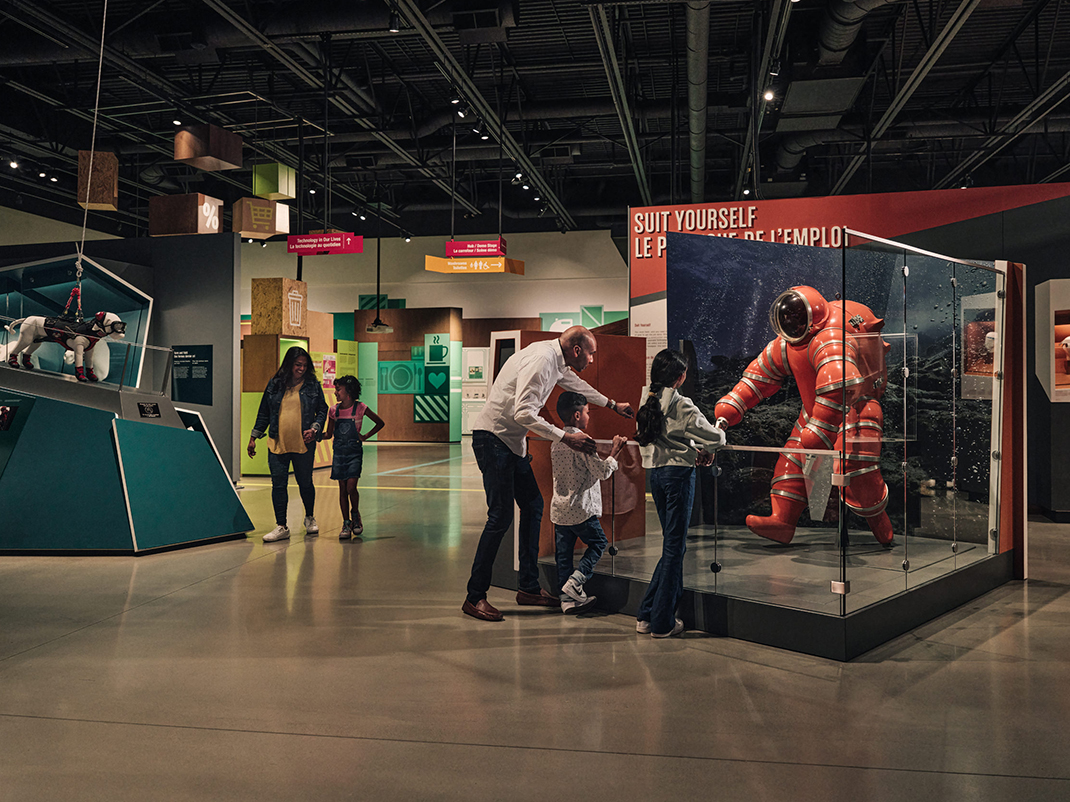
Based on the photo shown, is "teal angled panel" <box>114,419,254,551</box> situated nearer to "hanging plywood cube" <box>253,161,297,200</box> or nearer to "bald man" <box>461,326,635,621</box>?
"bald man" <box>461,326,635,621</box>

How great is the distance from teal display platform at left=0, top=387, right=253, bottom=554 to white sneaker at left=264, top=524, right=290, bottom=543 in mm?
633

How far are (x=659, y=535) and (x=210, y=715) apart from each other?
2.30 meters

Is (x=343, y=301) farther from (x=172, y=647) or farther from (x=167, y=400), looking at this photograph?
(x=172, y=647)

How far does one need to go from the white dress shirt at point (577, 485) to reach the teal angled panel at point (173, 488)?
3.46 meters

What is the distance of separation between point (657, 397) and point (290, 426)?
149 inches

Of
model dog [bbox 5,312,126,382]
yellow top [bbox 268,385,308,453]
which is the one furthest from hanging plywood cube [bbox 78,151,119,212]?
yellow top [bbox 268,385,308,453]

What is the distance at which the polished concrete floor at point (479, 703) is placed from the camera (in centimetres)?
254

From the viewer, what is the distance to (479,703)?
320cm

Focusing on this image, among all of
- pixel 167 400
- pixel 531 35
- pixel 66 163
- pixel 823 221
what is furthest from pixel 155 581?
pixel 66 163

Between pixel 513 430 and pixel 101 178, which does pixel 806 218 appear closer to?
pixel 513 430

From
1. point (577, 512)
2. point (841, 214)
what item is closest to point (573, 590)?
point (577, 512)

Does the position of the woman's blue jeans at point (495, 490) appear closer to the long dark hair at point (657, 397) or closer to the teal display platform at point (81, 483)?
the long dark hair at point (657, 397)

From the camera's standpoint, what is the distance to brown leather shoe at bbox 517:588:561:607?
4613 millimetres

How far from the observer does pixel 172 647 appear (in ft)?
12.9
